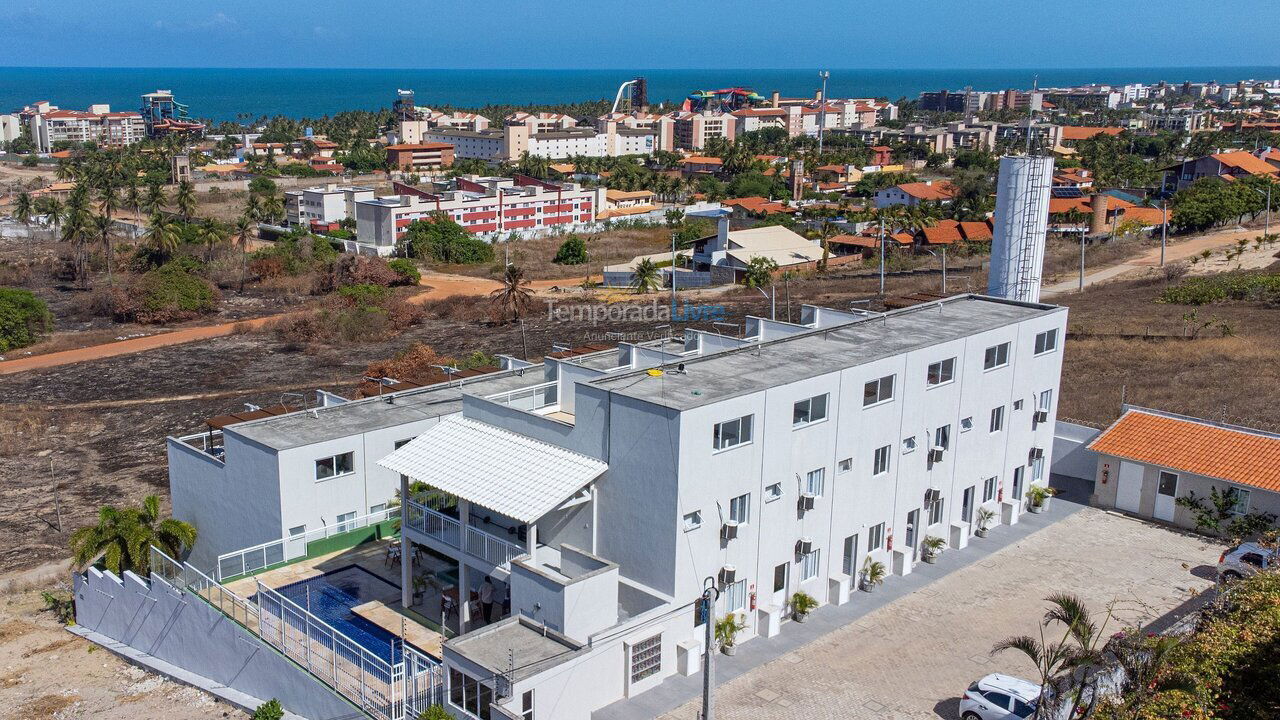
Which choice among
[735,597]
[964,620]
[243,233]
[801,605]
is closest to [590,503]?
[735,597]

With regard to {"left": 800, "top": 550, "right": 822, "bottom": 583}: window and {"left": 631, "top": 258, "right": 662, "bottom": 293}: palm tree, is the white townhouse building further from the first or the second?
{"left": 631, "top": 258, "right": 662, "bottom": 293}: palm tree

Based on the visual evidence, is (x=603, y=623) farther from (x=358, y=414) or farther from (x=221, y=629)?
(x=358, y=414)

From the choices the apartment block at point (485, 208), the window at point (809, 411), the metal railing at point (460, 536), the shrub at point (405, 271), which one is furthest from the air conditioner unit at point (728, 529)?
the apartment block at point (485, 208)

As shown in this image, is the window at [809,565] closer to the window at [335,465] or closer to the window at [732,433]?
the window at [732,433]

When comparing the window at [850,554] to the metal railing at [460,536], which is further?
the window at [850,554]

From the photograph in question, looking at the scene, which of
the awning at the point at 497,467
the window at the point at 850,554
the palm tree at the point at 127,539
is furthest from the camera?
the palm tree at the point at 127,539

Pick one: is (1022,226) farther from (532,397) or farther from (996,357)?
(532,397)
